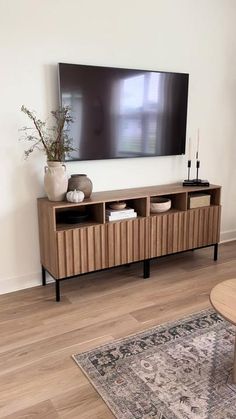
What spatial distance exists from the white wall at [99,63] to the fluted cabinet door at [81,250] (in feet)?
1.41

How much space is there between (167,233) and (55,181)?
3.61 ft

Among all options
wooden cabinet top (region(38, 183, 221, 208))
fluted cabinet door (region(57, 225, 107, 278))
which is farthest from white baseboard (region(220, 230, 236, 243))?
fluted cabinet door (region(57, 225, 107, 278))

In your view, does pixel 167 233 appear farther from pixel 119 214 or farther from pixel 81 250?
pixel 81 250

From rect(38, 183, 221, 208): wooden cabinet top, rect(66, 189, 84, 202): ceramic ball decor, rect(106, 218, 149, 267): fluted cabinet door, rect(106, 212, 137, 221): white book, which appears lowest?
rect(106, 218, 149, 267): fluted cabinet door

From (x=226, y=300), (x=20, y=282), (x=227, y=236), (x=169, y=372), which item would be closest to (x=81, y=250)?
(x=20, y=282)

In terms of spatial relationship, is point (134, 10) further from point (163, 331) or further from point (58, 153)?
point (163, 331)

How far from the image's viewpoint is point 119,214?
2811 mm

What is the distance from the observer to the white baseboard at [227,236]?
3.97m

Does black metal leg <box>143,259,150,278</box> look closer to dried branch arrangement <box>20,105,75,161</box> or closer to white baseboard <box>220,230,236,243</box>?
dried branch arrangement <box>20,105,75,161</box>

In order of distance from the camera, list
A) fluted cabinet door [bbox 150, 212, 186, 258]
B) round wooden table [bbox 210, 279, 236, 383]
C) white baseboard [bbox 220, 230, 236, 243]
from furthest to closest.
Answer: white baseboard [bbox 220, 230, 236, 243] < fluted cabinet door [bbox 150, 212, 186, 258] < round wooden table [bbox 210, 279, 236, 383]

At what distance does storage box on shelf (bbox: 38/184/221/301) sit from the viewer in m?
2.59

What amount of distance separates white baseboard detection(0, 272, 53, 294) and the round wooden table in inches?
62.5

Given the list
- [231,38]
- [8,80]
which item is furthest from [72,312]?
[231,38]

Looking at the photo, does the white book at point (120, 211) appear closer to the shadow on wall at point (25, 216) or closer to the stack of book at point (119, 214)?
the stack of book at point (119, 214)
